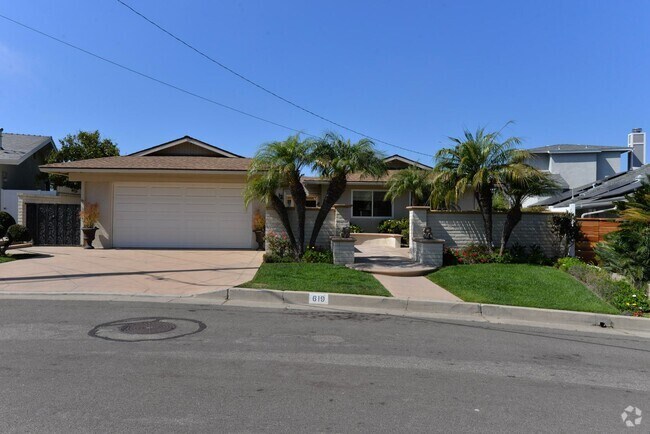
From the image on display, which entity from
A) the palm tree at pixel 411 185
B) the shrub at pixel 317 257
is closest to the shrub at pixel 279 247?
the shrub at pixel 317 257

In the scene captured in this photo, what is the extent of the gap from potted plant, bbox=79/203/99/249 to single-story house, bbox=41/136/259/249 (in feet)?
0.73

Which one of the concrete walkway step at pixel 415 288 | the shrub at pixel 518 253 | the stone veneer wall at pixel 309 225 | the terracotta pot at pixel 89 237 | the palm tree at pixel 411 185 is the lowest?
the concrete walkway step at pixel 415 288

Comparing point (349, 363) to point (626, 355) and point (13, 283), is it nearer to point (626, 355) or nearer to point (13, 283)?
Result: point (626, 355)

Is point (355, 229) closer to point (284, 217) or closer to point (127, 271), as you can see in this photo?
point (284, 217)

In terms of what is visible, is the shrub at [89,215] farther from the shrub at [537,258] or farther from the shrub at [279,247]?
the shrub at [537,258]

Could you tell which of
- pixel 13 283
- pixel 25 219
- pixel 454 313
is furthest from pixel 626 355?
pixel 25 219

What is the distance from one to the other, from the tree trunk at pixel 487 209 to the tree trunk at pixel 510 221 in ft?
1.17

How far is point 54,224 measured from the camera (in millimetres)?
17547

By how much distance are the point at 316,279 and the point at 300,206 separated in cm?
337

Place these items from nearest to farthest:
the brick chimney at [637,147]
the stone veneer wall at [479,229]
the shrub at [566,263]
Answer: the shrub at [566,263]
the stone veneer wall at [479,229]
the brick chimney at [637,147]

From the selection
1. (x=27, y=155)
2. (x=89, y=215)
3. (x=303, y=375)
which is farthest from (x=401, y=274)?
(x=27, y=155)

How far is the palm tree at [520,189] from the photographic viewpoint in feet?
41.9

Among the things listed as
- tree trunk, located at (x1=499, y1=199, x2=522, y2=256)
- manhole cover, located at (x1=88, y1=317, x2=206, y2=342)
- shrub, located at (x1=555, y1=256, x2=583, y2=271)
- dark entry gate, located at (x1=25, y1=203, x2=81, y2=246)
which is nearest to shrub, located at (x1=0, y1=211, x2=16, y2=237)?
dark entry gate, located at (x1=25, y1=203, x2=81, y2=246)

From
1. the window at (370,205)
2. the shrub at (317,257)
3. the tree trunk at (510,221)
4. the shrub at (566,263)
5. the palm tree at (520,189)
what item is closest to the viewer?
→ the shrub at (566,263)
